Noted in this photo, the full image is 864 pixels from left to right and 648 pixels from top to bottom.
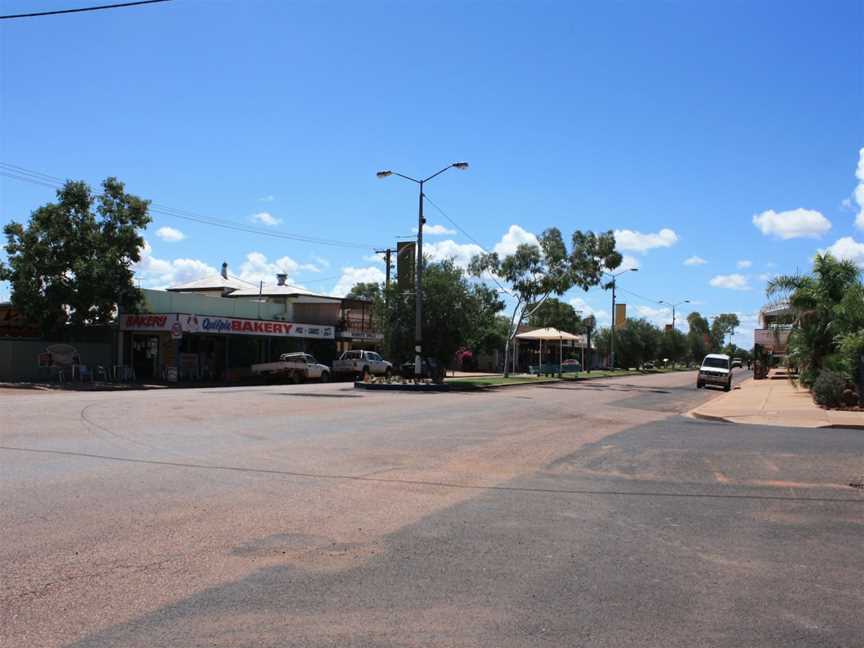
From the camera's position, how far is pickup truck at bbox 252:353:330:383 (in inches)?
1613

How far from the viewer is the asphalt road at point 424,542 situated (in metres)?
4.75

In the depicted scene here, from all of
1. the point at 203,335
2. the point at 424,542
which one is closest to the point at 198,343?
the point at 203,335

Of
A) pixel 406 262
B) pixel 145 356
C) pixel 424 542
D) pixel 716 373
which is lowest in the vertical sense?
pixel 424 542

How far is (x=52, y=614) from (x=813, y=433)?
49.5 ft

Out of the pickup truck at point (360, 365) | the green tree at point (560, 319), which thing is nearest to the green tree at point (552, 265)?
the pickup truck at point (360, 365)

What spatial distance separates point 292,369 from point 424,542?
3508 cm

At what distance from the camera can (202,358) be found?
43719mm

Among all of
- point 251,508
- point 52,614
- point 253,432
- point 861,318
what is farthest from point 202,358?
point 52,614

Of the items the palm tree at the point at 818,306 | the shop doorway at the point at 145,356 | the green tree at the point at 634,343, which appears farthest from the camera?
the green tree at the point at 634,343

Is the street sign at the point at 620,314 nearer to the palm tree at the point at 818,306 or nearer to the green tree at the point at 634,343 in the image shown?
the green tree at the point at 634,343

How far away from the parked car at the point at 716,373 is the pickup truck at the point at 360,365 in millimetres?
17235

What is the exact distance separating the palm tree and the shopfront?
26.6 metres

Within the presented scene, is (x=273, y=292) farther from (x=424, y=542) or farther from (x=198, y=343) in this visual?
(x=424, y=542)

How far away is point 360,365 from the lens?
151 feet
